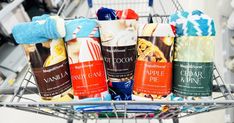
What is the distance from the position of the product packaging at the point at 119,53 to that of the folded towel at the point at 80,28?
0.02m

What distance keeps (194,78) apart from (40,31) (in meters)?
0.36

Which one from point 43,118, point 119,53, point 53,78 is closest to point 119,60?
point 119,53

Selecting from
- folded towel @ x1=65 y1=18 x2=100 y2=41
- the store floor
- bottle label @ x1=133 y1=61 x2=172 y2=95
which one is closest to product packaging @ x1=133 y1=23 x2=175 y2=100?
bottle label @ x1=133 y1=61 x2=172 y2=95

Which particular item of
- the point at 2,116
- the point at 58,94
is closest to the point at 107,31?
the point at 58,94

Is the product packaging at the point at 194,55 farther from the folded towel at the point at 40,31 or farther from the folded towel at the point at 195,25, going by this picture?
the folded towel at the point at 40,31

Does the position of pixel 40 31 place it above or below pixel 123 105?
above

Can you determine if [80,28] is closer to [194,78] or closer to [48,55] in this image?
[48,55]

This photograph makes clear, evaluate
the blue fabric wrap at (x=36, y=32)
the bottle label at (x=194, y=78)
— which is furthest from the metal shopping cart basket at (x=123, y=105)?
the blue fabric wrap at (x=36, y=32)

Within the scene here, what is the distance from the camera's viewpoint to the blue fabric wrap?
598mm

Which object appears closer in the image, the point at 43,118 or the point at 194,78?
the point at 194,78

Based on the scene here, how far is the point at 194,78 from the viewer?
2.06 feet

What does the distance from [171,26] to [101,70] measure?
7.8 inches

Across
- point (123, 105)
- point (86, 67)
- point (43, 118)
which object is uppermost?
point (86, 67)

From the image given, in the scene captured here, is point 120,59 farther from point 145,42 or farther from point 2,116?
point 2,116
